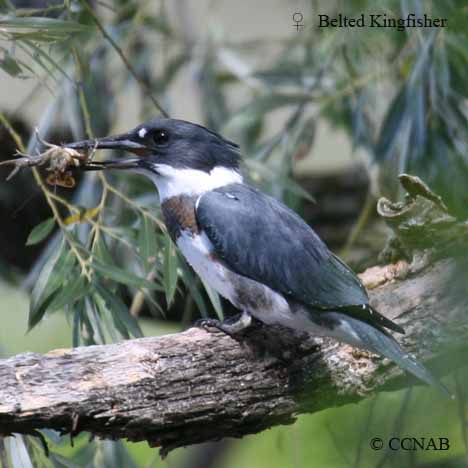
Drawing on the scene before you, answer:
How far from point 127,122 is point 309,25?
4.13 ft

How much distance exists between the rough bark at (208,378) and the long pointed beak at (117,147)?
520 mm

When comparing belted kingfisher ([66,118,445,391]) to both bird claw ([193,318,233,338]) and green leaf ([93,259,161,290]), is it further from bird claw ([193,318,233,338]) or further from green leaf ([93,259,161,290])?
green leaf ([93,259,161,290])

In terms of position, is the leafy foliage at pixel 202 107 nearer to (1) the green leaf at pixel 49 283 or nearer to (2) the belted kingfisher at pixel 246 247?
(1) the green leaf at pixel 49 283

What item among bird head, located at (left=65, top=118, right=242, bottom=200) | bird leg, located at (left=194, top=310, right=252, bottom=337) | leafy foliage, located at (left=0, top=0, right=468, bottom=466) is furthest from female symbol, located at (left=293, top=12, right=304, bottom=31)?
bird leg, located at (left=194, top=310, right=252, bottom=337)

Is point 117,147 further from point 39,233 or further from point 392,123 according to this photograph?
point 392,123

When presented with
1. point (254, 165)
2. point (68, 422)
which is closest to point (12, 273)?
point (254, 165)

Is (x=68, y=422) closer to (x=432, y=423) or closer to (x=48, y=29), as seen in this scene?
(x=432, y=423)

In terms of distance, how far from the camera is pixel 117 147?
2.71 meters

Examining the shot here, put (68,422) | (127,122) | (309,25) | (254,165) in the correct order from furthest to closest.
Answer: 1. (127,122)
2. (309,25)
3. (254,165)
4. (68,422)

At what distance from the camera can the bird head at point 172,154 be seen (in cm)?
269

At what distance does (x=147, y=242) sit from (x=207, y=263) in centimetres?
27

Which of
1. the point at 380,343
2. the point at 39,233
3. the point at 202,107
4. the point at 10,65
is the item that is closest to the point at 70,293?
the point at 39,233

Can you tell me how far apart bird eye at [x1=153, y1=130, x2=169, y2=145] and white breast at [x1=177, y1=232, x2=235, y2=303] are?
0.31 metres

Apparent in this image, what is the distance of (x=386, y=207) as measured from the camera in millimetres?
2621
